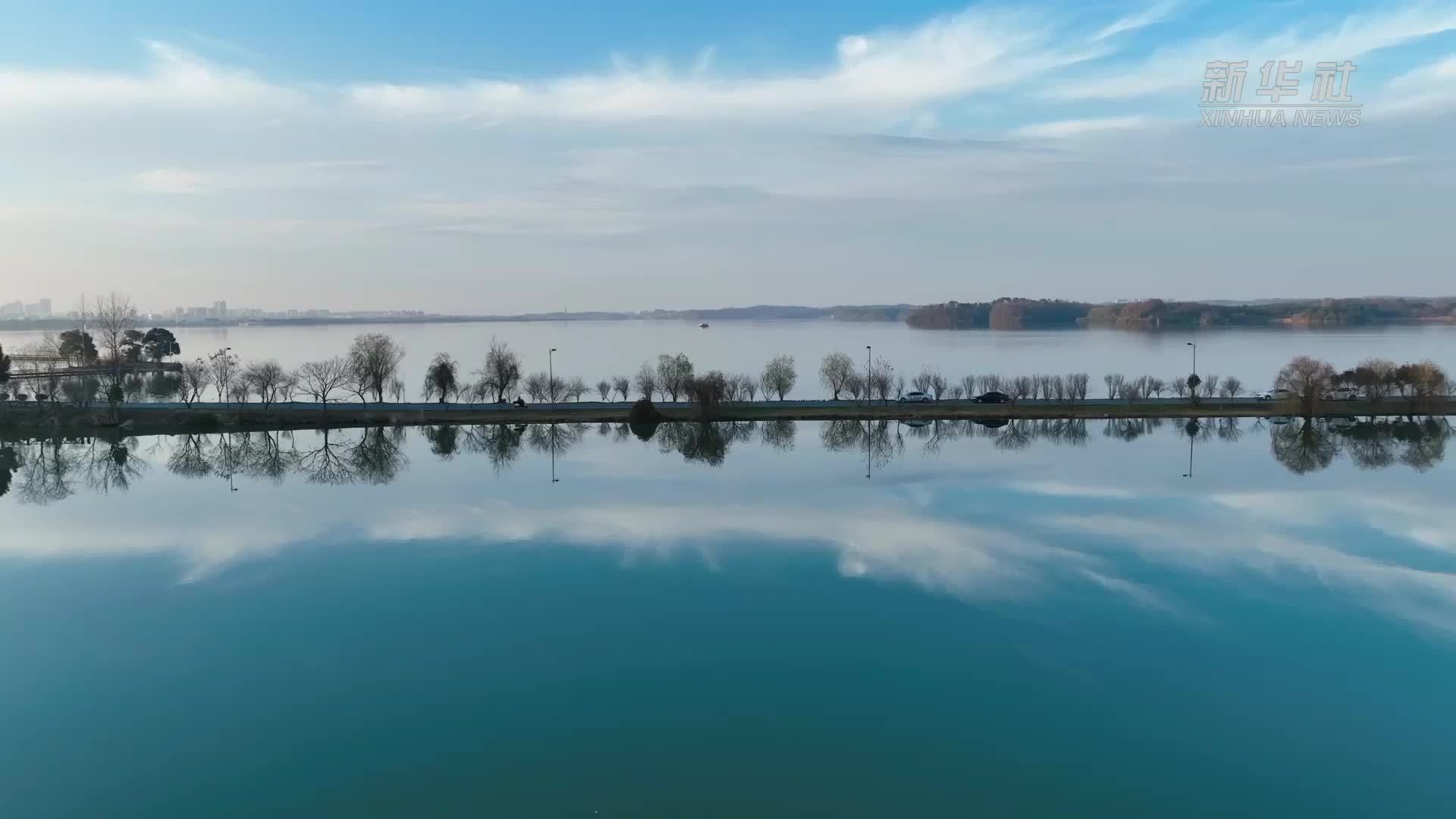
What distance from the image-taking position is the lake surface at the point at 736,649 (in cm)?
834

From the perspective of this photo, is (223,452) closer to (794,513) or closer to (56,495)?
(56,495)

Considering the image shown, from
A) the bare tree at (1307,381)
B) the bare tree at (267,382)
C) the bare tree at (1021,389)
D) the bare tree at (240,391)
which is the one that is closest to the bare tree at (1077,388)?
the bare tree at (1021,389)

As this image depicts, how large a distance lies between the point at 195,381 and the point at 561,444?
55.6 ft

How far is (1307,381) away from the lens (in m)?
33.4

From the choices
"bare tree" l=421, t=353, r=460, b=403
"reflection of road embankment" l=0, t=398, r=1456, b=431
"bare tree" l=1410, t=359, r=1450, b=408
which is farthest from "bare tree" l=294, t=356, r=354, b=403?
"bare tree" l=1410, t=359, r=1450, b=408

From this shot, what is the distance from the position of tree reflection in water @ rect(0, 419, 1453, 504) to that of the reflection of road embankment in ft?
2.56

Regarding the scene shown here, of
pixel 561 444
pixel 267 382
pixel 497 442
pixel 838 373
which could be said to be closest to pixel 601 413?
pixel 497 442

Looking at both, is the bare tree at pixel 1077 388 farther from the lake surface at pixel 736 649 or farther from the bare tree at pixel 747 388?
the lake surface at pixel 736 649

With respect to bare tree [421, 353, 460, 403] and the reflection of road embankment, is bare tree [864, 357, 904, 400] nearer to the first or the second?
the reflection of road embankment

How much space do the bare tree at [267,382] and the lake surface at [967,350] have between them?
809 centimetres

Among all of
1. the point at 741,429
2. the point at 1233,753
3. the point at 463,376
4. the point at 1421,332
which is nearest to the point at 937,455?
the point at 741,429

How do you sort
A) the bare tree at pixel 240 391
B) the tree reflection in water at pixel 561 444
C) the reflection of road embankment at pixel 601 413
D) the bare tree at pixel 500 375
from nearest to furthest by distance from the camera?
the tree reflection in water at pixel 561 444, the reflection of road embankment at pixel 601 413, the bare tree at pixel 240 391, the bare tree at pixel 500 375

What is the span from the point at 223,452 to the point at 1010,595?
2347 cm

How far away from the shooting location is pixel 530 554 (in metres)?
15.5
